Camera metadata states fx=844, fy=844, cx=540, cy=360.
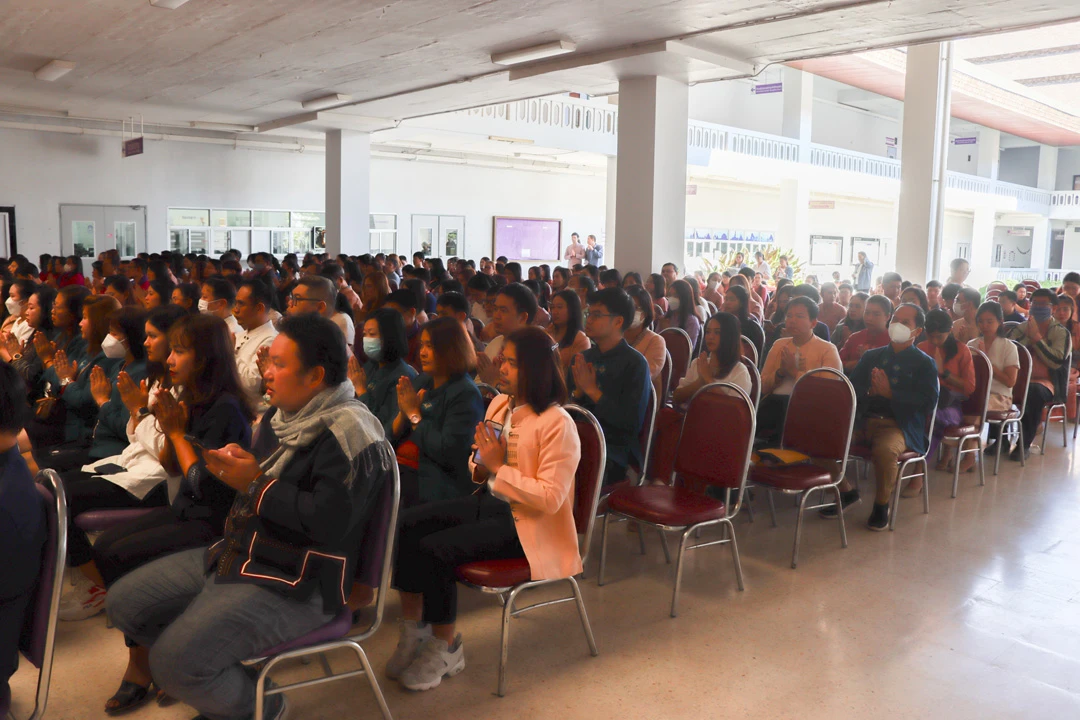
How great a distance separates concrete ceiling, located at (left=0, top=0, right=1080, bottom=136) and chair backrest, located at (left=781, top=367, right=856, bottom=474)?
3.41m

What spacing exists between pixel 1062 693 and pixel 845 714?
0.78 meters

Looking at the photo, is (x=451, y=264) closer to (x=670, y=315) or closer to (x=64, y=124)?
(x=670, y=315)

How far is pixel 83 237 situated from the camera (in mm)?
14320

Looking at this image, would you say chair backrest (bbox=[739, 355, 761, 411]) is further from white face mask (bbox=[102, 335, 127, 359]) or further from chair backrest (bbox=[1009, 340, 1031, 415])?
white face mask (bbox=[102, 335, 127, 359])

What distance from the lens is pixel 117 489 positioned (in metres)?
3.14

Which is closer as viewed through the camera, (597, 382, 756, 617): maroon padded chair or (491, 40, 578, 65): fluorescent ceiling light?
(597, 382, 756, 617): maroon padded chair

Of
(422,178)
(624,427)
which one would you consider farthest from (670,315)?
(422,178)

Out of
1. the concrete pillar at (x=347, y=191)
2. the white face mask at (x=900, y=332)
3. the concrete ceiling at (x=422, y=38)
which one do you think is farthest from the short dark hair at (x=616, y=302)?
the concrete pillar at (x=347, y=191)

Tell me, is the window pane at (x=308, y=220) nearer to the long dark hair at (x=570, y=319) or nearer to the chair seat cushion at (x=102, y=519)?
the long dark hair at (x=570, y=319)

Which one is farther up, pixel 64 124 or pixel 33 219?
pixel 64 124

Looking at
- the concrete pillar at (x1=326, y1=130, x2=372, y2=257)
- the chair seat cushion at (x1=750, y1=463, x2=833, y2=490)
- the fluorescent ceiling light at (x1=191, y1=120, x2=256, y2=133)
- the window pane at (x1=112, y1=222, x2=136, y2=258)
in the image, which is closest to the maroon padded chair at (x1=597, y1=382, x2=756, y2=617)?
the chair seat cushion at (x1=750, y1=463, x2=833, y2=490)

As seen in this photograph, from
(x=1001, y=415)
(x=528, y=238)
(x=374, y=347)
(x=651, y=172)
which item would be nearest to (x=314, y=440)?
(x=374, y=347)

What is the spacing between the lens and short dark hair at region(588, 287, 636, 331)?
13.2 ft

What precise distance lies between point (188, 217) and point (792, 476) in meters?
14.2
